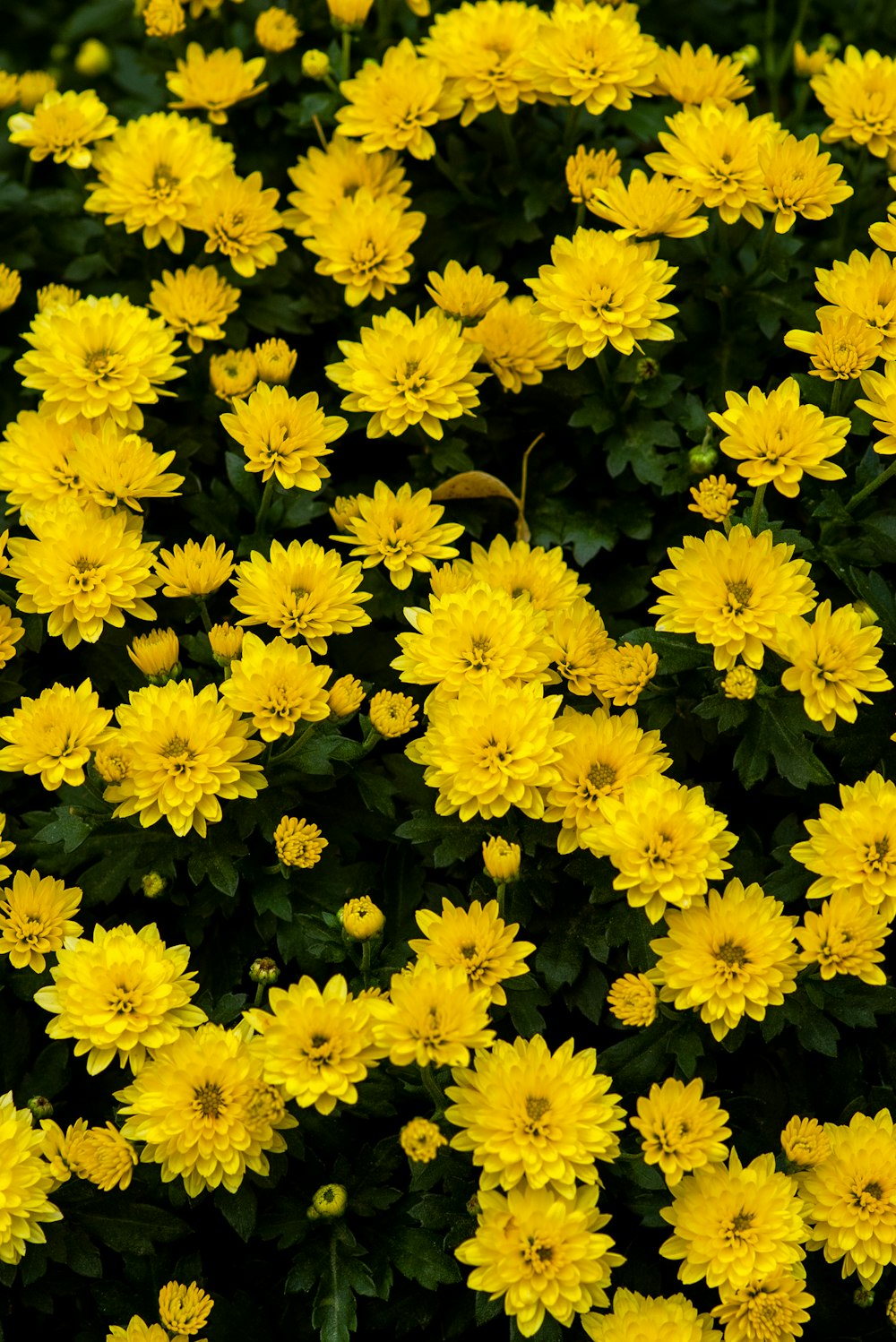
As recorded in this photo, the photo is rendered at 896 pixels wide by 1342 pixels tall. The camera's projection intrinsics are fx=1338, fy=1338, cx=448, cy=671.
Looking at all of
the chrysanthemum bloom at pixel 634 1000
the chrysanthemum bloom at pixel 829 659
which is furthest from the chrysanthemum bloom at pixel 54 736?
the chrysanthemum bloom at pixel 829 659

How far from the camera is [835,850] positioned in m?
2.18

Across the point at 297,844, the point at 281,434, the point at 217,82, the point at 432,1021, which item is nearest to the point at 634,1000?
the point at 432,1021

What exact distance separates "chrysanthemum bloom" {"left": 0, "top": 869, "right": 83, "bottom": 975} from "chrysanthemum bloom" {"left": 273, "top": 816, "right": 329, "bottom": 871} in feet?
1.22

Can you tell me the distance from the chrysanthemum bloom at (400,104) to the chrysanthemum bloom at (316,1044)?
1.78 m

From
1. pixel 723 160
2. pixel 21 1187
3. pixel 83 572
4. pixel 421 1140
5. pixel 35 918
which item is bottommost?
pixel 21 1187

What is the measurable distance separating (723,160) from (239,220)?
100cm

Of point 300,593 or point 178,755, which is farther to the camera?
point 300,593

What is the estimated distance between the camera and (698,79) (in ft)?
9.41

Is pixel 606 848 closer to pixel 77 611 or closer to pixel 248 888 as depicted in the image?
pixel 248 888

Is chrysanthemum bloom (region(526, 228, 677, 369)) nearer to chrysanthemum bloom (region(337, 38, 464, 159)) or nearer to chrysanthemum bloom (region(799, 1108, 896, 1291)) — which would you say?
chrysanthemum bloom (region(337, 38, 464, 159))

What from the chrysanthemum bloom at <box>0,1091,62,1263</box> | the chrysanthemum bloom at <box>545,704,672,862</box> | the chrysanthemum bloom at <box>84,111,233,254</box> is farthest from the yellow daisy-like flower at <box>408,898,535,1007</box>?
the chrysanthemum bloom at <box>84,111,233,254</box>

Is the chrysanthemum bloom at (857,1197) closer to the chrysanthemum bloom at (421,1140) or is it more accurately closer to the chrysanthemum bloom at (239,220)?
the chrysanthemum bloom at (421,1140)

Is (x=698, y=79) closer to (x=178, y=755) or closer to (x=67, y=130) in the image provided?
(x=67, y=130)

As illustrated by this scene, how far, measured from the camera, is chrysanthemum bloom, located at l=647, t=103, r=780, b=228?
2.62m
